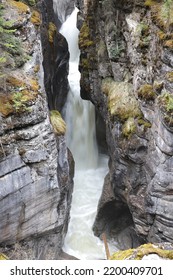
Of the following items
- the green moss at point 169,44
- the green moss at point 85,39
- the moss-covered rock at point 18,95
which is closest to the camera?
the moss-covered rock at point 18,95

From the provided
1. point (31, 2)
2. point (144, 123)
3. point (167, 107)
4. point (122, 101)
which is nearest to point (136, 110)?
point (144, 123)

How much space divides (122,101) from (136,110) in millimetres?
1000

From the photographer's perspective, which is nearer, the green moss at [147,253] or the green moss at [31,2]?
the green moss at [147,253]

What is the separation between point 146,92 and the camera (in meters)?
16.4

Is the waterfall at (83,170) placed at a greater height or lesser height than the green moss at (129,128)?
lesser

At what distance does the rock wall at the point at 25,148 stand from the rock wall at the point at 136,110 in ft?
12.5

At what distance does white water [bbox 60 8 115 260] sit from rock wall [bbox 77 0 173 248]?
1017 millimetres

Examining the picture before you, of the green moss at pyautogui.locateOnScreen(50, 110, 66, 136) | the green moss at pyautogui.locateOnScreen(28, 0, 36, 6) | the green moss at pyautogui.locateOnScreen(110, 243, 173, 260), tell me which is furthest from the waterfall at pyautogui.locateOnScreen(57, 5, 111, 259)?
the green moss at pyautogui.locateOnScreen(110, 243, 173, 260)

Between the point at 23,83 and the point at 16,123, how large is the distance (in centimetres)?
177

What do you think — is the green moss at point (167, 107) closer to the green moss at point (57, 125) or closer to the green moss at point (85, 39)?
the green moss at point (57, 125)

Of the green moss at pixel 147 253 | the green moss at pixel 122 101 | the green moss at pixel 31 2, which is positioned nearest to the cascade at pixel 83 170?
the green moss at pixel 122 101

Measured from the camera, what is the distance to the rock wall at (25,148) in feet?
43.4

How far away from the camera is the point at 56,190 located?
15133 millimetres

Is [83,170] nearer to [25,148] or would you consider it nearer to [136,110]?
[136,110]
